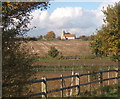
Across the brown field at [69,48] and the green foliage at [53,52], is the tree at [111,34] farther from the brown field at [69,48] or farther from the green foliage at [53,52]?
the brown field at [69,48]

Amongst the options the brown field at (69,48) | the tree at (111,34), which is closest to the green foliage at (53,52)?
the brown field at (69,48)

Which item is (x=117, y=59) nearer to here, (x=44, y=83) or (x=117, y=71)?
(x=117, y=71)

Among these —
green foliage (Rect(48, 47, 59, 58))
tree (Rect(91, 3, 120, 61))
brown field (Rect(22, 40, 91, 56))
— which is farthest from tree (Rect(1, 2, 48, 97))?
brown field (Rect(22, 40, 91, 56))

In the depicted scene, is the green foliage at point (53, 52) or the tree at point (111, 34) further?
the green foliage at point (53, 52)

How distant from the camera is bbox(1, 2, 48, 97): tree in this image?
8.76m

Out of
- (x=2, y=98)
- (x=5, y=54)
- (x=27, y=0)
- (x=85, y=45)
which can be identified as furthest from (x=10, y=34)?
(x=85, y=45)

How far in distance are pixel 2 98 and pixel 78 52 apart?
67.3m

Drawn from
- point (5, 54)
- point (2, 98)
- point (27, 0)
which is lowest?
point (2, 98)

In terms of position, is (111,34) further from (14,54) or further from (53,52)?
(53,52)

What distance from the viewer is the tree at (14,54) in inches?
345

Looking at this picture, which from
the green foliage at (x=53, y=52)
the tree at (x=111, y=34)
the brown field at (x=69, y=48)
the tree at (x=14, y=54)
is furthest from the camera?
the brown field at (x=69, y=48)

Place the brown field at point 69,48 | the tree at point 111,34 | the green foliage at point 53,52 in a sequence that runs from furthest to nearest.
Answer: the brown field at point 69,48 → the green foliage at point 53,52 → the tree at point 111,34

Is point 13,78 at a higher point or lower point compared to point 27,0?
lower

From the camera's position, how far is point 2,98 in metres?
8.66
